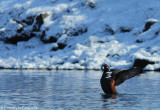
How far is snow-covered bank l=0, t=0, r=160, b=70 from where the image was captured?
64.6 m

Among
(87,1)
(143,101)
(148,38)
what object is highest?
(87,1)

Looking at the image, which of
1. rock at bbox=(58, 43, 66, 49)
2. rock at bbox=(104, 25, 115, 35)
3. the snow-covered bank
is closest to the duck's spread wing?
the snow-covered bank

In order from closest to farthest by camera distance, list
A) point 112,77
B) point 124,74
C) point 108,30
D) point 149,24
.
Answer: point 112,77, point 124,74, point 149,24, point 108,30

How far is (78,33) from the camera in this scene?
78.7 m

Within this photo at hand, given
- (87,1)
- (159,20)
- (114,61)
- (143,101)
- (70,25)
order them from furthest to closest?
(87,1) < (70,25) < (159,20) < (114,61) < (143,101)

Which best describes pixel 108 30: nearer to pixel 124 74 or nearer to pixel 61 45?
pixel 61 45

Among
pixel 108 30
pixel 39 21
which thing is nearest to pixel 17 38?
pixel 39 21

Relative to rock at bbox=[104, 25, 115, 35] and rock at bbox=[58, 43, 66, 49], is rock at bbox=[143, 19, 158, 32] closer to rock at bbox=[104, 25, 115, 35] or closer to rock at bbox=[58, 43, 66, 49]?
rock at bbox=[104, 25, 115, 35]

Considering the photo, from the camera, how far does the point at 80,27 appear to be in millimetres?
79062

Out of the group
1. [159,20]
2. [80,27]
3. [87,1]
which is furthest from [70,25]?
[159,20]

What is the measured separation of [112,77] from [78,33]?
186ft

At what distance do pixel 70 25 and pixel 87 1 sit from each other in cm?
905

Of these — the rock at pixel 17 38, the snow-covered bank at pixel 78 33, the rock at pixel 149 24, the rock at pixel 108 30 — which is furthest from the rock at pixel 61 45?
the rock at pixel 149 24

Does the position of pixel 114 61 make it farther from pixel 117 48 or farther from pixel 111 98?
pixel 111 98
